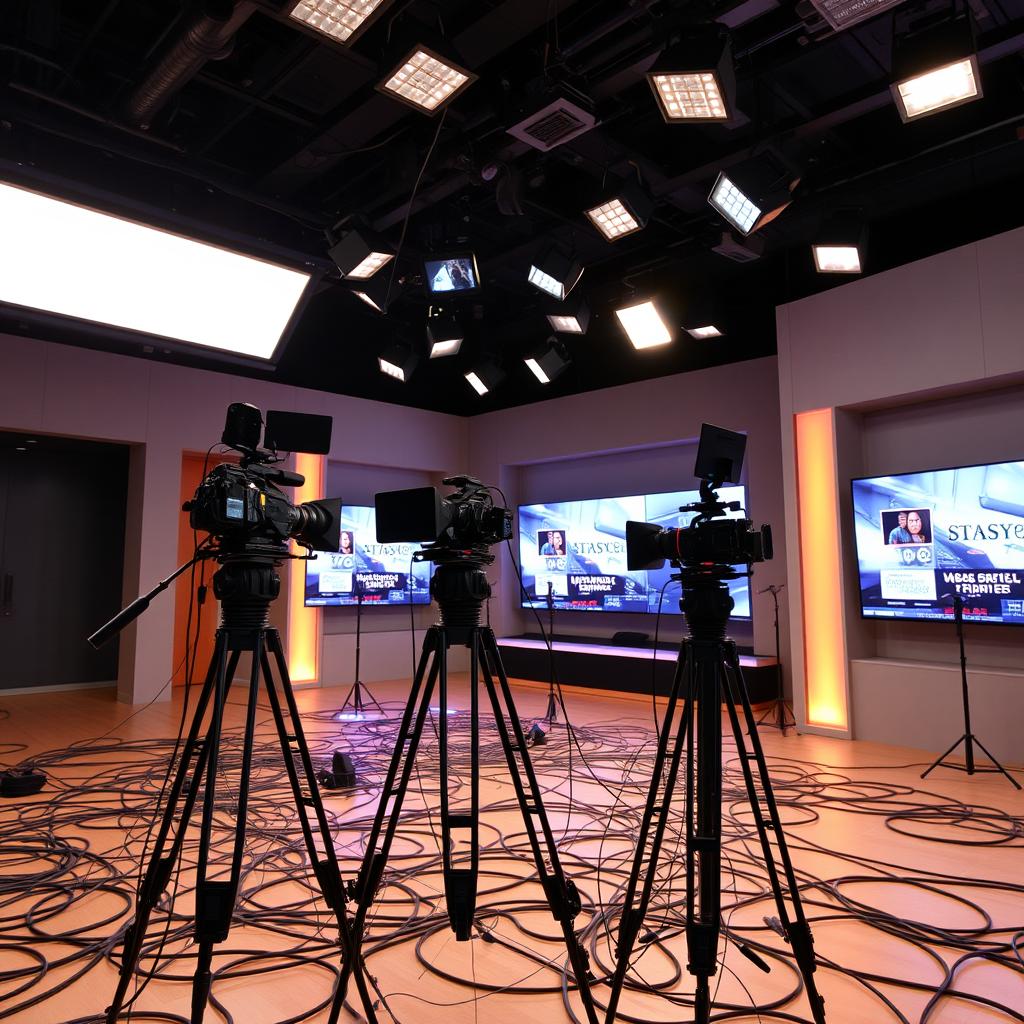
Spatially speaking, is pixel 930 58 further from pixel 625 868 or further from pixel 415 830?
pixel 415 830

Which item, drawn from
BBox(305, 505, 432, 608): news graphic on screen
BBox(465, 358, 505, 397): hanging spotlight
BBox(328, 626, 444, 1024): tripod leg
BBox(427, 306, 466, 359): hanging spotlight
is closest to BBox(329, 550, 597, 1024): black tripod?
BBox(328, 626, 444, 1024): tripod leg

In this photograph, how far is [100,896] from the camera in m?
2.45

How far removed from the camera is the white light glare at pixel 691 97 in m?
3.07

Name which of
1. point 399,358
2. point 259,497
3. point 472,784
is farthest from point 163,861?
point 399,358

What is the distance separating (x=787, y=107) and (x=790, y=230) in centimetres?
125

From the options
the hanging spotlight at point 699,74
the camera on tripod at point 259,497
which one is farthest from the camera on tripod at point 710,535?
the hanging spotlight at point 699,74

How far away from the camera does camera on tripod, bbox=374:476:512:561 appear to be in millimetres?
1637

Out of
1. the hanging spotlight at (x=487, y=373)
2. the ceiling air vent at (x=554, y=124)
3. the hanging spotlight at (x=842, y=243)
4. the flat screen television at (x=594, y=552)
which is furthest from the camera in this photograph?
the hanging spotlight at (x=487, y=373)

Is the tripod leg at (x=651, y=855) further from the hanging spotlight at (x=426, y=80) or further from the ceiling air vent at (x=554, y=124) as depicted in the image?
the ceiling air vent at (x=554, y=124)

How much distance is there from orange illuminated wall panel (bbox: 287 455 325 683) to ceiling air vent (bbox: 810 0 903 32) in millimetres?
5312

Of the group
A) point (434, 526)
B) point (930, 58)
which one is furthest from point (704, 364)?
point (434, 526)

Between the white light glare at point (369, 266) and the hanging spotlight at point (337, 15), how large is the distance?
1.69 m

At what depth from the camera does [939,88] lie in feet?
10.6

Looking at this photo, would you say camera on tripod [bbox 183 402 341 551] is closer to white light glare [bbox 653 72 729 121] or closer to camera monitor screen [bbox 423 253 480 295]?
white light glare [bbox 653 72 729 121]
